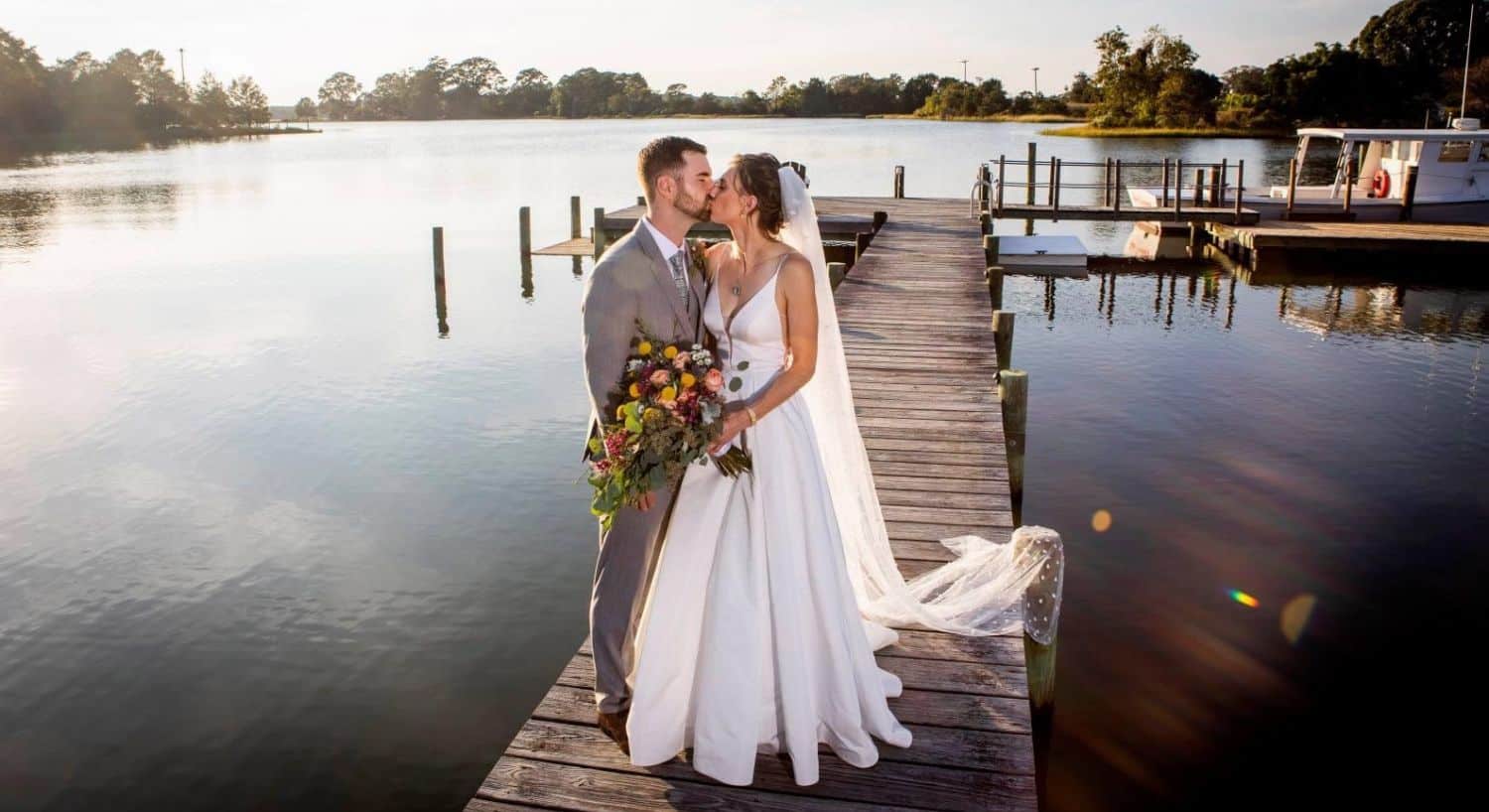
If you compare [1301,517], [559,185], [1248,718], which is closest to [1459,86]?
[559,185]

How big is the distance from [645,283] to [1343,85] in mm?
76897

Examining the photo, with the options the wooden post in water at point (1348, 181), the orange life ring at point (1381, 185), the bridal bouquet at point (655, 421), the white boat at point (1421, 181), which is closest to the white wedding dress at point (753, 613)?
the bridal bouquet at point (655, 421)

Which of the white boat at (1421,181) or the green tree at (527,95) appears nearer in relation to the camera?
the white boat at (1421,181)

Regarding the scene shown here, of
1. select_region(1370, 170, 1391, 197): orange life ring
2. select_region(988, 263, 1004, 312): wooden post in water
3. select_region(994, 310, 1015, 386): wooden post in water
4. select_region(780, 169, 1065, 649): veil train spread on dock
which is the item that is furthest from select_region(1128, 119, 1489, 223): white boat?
select_region(780, 169, 1065, 649): veil train spread on dock

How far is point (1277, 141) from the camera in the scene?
224 feet

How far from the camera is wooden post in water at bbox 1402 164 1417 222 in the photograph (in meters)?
23.0

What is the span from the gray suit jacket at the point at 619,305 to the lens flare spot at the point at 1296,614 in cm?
607

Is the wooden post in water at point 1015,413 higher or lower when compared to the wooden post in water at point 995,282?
lower

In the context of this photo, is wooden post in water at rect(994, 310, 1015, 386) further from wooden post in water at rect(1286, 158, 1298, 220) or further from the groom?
wooden post in water at rect(1286, 158, 1298, 220)

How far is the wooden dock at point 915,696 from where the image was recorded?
12.6 feet

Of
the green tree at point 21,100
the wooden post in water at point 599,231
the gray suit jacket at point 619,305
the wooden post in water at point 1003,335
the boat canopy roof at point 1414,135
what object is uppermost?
the green tree at point 21,100

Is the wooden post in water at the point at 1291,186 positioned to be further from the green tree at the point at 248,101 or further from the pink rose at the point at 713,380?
the green tree at the point at 248,101

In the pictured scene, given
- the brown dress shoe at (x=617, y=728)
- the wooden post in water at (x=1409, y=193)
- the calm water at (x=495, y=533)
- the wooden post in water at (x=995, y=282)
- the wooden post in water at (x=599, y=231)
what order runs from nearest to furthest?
the brown dress shoe at (x=617, y=728) → the calm water at (x=495, y=533) → the wooden post in water at (x=995, y=282) → the wooden post in water at (x=599, y=231) → the wooden post in water at (x=1409, y=193)

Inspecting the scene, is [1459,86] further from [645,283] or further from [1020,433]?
[645,283]
